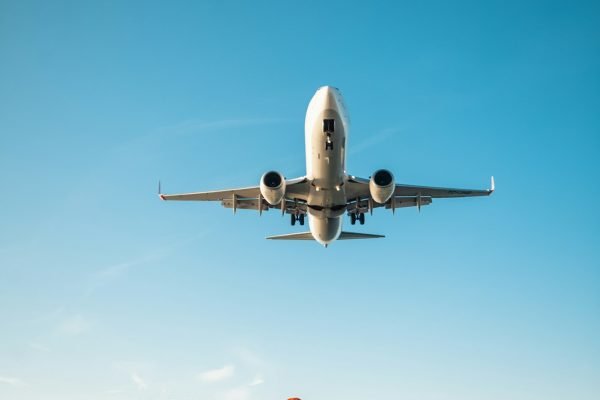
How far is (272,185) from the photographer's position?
32.4 m

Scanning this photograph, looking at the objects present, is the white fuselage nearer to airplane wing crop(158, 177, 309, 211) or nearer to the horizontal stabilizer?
airplane wing crop(158, 177, 309, 211)

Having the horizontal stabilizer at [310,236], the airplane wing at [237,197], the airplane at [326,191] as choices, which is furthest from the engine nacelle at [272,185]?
the horizontal stabilizer at [310,236]

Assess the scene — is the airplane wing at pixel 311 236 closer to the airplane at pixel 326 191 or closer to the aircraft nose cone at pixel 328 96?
the airplane at pixel 326 191

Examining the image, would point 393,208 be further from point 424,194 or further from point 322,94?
point 322,94

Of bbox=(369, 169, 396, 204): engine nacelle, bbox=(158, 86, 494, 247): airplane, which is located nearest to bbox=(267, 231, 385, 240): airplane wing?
bbox=(158, 86, 494, 247): airplane

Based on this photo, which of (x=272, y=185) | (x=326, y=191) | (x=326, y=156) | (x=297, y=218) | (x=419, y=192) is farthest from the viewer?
(x=297, y=218)

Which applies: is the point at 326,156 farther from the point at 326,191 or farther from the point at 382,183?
the point at 382,183

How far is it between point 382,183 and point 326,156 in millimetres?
3274

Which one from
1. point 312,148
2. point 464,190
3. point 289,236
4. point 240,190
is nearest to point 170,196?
point 240,190

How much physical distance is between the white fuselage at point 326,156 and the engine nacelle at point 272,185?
182 centimetres

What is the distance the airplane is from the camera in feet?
103

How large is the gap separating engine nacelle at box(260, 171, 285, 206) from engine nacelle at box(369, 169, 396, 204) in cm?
461

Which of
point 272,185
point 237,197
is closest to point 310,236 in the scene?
point 237,197

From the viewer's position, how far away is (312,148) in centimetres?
3200
